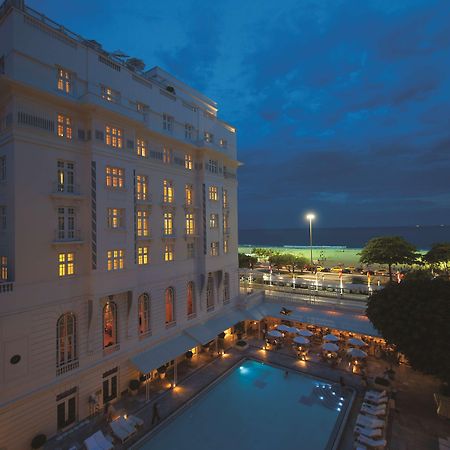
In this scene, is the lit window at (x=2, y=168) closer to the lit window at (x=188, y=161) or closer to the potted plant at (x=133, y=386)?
the lit window at (x=188, y=161)

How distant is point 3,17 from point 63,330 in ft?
62.6

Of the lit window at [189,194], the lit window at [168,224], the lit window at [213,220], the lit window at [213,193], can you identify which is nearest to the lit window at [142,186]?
the lit window at [168,224]

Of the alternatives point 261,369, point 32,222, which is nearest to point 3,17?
point 32,222

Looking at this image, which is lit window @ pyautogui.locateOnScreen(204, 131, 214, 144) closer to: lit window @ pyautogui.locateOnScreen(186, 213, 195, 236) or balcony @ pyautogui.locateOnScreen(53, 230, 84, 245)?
lit window @ pyautogui.locateOnScreen(186, 213, 195, 236)

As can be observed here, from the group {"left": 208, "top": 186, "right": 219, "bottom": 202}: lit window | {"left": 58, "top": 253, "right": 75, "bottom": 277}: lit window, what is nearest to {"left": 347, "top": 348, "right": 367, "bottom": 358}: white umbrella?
{"left": 208, "top": 186, "right": 219, "bottom": 202}: lit window

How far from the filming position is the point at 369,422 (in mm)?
16484

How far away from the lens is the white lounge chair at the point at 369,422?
1623cm

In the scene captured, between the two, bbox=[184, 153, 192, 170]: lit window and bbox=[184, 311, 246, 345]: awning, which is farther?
bbox=[184, 153, 192, 170]: lit window

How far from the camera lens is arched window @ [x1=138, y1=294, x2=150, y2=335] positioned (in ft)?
Result: 74.2

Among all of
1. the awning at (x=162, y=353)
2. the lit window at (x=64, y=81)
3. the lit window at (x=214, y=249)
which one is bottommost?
the awning at (x=162, y=353)

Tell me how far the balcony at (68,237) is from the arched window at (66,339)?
4732mm

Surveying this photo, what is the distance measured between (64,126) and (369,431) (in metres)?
26.5

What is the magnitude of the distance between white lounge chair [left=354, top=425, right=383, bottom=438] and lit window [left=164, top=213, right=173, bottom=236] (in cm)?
1924

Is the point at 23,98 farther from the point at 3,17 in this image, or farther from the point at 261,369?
the point at 261,369
